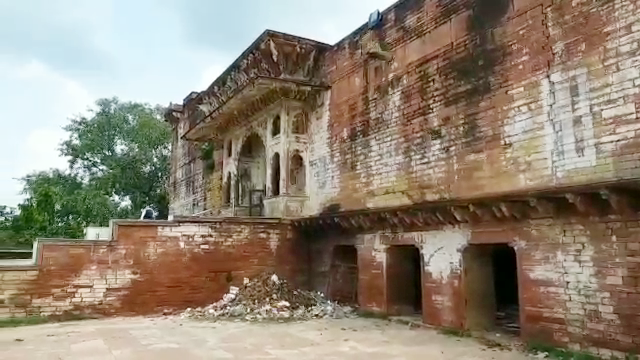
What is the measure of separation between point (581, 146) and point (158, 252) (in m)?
8.05

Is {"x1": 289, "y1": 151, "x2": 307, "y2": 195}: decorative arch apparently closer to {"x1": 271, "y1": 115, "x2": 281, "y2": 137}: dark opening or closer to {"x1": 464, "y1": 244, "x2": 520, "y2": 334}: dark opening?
{"x1": 271, "y1": 115, "x2": 281, "y2": 137}: dark opening

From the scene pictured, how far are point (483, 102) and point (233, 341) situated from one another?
5.37 m

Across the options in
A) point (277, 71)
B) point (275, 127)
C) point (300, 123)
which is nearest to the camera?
point (277, 71)

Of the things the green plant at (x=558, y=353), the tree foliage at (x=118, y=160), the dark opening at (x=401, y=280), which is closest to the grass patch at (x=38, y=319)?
the dark opening at (x=401, y=280)

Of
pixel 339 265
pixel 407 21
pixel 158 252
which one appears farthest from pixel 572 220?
pixel 158 252

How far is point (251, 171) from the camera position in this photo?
1611 cm

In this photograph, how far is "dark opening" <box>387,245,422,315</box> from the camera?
10.1 m

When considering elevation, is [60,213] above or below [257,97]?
below

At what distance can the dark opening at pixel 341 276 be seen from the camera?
38.5ft

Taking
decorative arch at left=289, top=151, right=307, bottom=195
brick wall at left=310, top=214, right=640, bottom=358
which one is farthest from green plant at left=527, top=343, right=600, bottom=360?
decorative arch at left=289, top=151, right=307, bottom=195

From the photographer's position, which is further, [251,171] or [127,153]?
[127,153]

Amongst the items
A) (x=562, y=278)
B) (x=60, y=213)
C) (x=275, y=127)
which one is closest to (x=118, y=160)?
(x=60, y=213)

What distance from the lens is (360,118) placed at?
11078 mm

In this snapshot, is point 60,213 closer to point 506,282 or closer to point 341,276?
point 341,276
